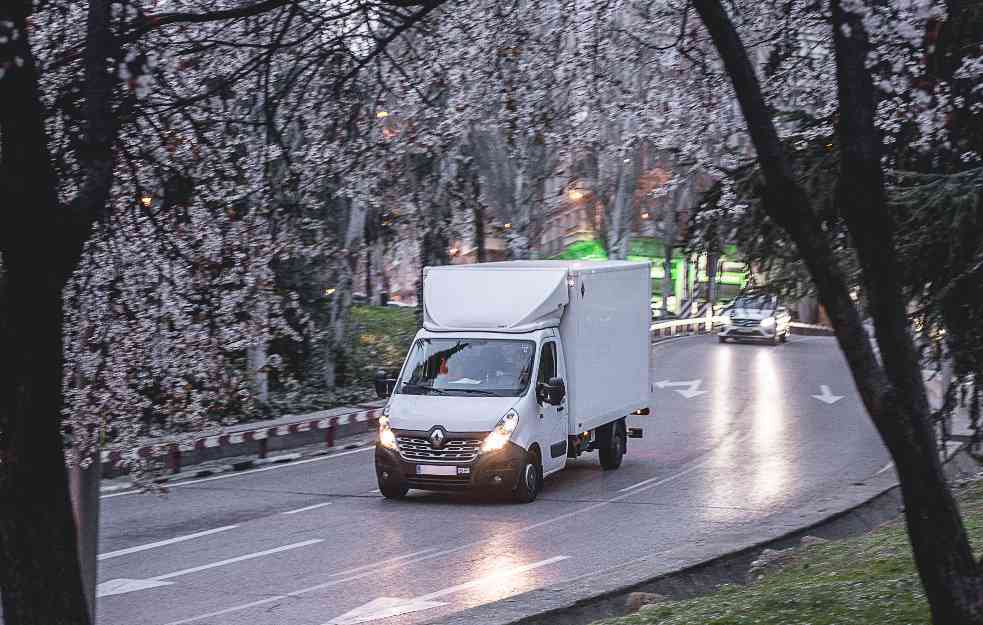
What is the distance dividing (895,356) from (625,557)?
23.6 ft

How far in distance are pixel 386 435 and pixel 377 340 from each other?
18.7 meters

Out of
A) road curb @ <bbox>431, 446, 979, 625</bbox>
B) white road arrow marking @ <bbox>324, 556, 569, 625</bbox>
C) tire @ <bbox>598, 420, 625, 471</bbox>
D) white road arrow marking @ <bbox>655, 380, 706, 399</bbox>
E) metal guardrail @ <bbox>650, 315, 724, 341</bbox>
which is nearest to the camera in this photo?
road curb @ <bbox>431, 446, 979, 625</bbox>

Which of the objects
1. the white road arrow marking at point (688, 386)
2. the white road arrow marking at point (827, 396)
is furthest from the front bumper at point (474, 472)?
the white road arrow marking at point (827, 396)

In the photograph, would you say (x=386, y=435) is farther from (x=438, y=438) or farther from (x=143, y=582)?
(x=143, y=582)

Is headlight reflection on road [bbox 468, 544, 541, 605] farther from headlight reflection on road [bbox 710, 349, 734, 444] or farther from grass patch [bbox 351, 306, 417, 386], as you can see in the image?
grass patch [bbox 351, 306, 417, 386]

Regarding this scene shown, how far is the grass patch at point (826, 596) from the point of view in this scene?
7992 millimetres

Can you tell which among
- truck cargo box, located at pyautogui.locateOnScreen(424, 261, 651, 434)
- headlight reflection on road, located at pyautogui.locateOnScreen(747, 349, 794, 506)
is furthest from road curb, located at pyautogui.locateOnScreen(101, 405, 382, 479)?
headlight reflection on road, located at pyautogui.locateOnScreen(747, 349, 794, 506)

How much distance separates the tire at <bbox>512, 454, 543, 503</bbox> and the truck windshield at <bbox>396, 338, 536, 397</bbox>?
0.93 m

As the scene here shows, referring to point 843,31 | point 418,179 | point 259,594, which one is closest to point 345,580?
point 259,594

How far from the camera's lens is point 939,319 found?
1289 centimetres

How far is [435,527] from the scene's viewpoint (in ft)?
51.3

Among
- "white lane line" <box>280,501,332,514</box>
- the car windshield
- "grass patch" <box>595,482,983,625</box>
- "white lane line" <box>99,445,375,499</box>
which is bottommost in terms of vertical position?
"white lane line" <box>99,445,375,499</box>

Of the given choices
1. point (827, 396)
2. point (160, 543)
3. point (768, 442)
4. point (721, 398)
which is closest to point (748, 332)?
point (827, 396)

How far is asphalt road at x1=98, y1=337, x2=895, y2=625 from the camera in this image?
11844 mm
